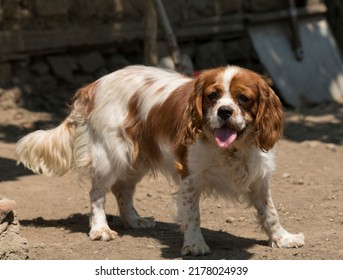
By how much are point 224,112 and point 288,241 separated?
124 centimetres

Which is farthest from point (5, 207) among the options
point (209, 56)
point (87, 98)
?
point (209, 56)

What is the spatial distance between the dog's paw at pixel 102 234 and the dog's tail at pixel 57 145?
2.16 feet

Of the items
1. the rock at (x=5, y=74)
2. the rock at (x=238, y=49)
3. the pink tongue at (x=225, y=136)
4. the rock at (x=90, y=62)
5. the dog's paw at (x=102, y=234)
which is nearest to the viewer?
the pink tongue at (x=225, y=136)

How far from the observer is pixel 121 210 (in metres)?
7.19

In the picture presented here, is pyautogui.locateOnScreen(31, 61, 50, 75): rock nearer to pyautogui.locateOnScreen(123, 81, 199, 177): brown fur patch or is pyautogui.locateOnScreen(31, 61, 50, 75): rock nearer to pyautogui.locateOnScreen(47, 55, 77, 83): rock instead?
pyautogui.locateOnScreen(47, 55, 77, 83): rock

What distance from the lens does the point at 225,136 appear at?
5785 millimetres

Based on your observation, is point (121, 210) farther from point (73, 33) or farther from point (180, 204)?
point (73, 33)

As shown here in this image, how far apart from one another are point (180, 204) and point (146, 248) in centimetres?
42

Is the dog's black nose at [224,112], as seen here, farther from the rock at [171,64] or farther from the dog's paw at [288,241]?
the rock at [171,64]

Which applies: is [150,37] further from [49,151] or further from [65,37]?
[49,151]

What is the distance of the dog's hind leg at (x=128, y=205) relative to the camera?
713 cm

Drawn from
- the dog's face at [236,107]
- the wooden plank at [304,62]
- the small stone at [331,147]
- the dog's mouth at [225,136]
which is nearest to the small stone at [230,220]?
the dog's face at [236,107]

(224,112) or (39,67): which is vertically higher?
(224,112)
